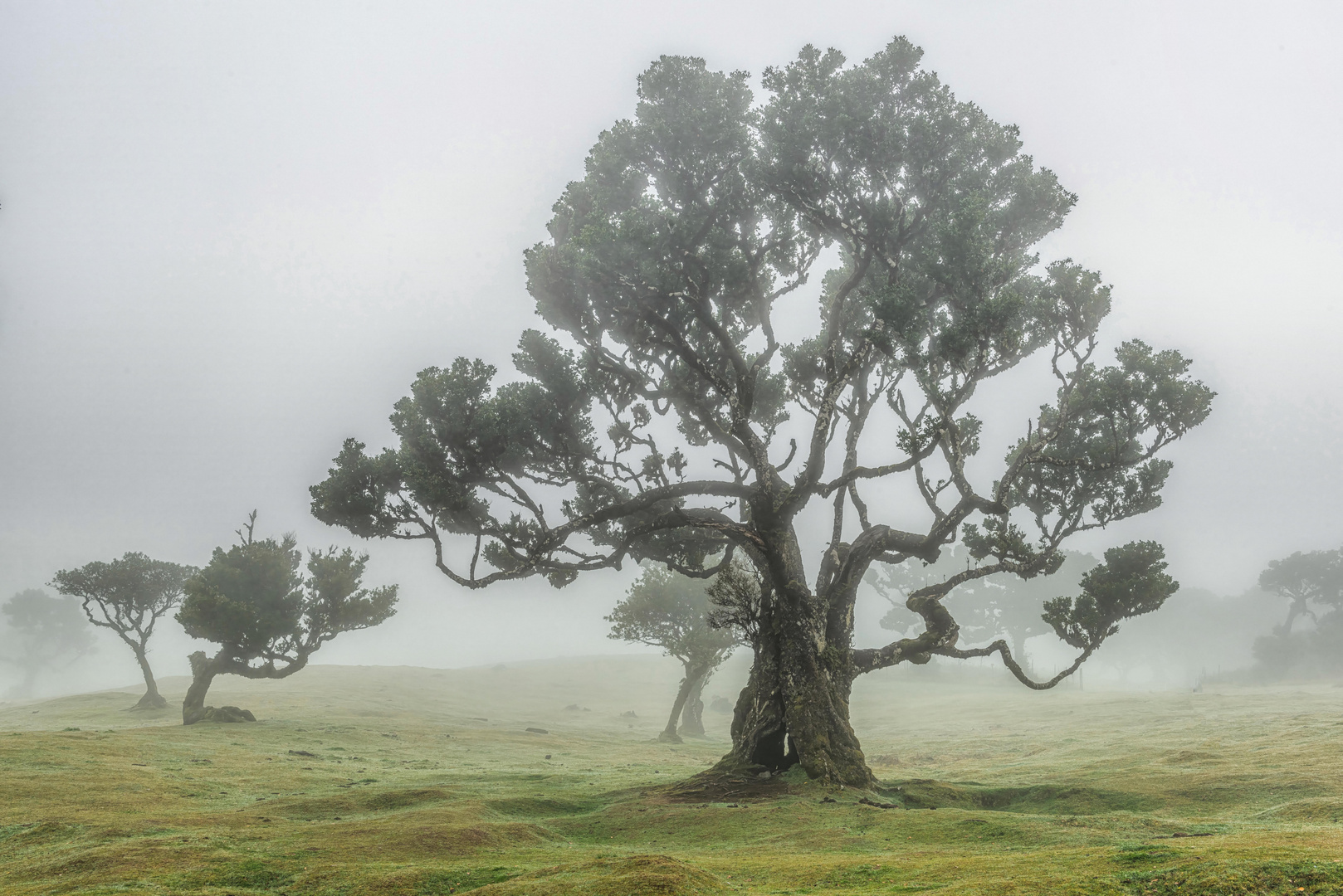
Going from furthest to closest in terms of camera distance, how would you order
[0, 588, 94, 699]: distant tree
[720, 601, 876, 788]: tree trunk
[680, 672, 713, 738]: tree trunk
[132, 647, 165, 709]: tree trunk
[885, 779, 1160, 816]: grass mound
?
[0, 588, 94, 699]: distant tree < [680, 672, 713, 738]: tree trunk < [132, 647, 165, 709]: tree trunk < [720, 601, 876, 788]: tree trunk < [885, 779, 1160, 816]: grass mound

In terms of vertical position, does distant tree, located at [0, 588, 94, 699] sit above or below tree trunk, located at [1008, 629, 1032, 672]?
above

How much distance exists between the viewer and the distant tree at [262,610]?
3997cm

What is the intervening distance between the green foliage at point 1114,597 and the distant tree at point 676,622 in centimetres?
3084

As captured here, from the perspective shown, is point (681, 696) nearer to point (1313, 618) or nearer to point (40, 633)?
point (1313, 618)

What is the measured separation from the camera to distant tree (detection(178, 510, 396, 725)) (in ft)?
131

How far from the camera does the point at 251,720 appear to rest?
4103 cm

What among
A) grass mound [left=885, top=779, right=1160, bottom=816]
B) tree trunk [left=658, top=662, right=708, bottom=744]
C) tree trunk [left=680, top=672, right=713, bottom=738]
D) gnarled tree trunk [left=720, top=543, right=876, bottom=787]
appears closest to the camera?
grass mound [left=885, top=779, right=1160, bottom=816]

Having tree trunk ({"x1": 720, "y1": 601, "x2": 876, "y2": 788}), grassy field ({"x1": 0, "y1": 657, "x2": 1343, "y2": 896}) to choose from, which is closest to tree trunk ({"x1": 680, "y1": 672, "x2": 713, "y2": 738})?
grassy field ({"x1": 0, "y1": 657, "x2": 1343, "y2": 896})

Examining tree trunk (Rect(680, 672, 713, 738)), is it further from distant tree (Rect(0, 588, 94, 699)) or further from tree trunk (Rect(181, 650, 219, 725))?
distant tree (Rect(0, 588, 94, 699))

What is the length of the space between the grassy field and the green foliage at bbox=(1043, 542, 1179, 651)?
422 cm

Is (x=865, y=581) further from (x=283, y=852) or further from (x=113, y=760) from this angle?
(x=283, y=852)

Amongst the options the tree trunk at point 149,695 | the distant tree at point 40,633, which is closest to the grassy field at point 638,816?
the tree trunk at point 149,695

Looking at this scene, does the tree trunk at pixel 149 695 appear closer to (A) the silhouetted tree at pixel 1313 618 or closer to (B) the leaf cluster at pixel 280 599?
(B) the leaf cluster at pixel 280 599

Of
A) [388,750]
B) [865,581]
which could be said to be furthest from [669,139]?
[865,581]
